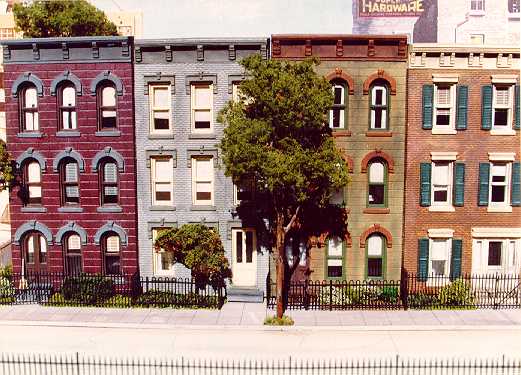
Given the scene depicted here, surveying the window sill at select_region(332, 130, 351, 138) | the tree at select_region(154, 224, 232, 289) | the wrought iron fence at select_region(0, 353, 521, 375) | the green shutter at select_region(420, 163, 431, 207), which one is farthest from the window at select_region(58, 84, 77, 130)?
the green shutter at select_region(420, 163, 431, 207)

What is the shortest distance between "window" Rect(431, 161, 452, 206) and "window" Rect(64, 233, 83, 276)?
52.9 ft

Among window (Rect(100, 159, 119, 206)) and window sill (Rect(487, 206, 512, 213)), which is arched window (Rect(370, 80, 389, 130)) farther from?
window (Rect(100, 159, 119, 206))

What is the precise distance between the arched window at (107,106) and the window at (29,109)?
286 cm

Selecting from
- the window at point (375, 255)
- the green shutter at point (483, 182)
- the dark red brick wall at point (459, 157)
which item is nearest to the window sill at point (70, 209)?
the window at point (375, 255)

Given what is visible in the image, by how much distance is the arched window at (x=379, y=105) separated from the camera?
21266 millimetres

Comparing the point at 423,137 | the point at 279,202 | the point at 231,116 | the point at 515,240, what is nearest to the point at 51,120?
the point at 231,116

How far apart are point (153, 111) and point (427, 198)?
496 inches

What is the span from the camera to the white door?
22.3 metres

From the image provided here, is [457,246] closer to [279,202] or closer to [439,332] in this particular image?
[439,332]

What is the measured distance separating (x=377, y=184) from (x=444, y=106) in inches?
172

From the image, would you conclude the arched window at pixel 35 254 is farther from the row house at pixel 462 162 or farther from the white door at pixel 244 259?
the row house at pixel 462 162

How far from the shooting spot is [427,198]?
21.6m

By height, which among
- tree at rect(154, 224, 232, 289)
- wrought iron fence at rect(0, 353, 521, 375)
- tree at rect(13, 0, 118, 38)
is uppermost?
tree at rect(13, 0, 118, 38)

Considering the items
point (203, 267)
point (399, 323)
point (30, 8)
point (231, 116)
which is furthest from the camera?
point (30, 8)
